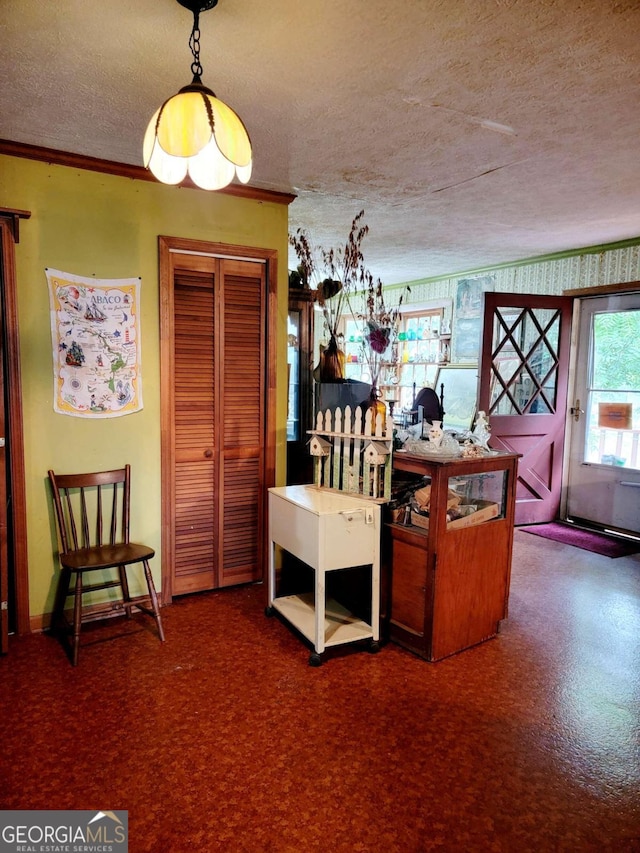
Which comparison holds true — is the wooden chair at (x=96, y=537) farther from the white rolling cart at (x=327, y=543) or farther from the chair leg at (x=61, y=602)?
the white rolling cart at (x=327, y=543)

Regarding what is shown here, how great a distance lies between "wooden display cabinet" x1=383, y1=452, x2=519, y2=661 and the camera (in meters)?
2.52

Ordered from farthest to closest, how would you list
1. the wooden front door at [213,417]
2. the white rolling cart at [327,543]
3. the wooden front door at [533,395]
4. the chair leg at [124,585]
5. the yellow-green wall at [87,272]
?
the wooden front door at [533,395] → the wooden front door at [213,417] → the chair leg at [124,585] → the yellow-green wall at [87,272] → the white rolling cart at [327,543]

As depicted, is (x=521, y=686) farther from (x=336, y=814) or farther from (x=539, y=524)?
(x=539, y=524)

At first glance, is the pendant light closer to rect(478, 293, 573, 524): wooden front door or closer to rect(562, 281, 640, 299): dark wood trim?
rect(478, 293, 573, 524): wooden front door

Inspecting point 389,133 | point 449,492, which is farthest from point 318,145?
point 449,492

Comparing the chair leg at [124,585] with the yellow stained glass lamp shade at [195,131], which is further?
the chair leg at [124,585]

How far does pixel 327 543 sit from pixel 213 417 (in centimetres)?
120

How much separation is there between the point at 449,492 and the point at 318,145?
5.96ft

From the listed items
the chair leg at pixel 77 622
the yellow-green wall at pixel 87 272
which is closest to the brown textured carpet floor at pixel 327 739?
the chair leg at pixel 77 622

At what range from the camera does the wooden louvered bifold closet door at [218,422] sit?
10.4ft

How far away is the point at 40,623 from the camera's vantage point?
2.88 meters

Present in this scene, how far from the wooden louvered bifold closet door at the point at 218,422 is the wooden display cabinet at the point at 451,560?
1068 mm

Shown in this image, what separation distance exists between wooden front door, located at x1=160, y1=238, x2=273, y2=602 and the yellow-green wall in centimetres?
9

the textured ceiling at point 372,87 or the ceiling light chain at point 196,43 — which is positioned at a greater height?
the textured ceiling at point 372,87
